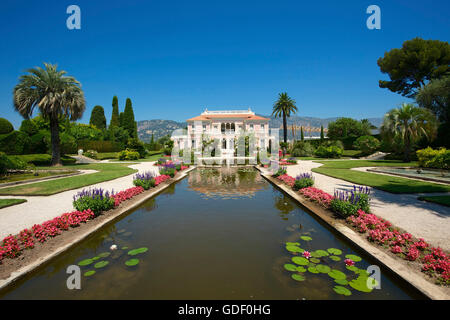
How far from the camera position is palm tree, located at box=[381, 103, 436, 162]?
706 inches

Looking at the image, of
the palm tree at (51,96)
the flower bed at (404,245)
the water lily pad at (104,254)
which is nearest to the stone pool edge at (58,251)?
the water lily pad at (104,254)

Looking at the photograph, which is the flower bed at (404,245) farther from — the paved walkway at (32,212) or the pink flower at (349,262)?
the paved walkway at (32,212)

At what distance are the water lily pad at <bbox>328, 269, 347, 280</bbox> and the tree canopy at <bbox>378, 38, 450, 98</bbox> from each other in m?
32.7

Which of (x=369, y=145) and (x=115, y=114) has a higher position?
(x=115, y=114)

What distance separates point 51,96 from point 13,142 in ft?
18.2

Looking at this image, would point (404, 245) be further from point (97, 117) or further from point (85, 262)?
point (97, 117)

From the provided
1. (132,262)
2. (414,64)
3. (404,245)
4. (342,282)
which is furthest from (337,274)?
(414,64)

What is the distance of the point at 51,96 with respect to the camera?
680 inches

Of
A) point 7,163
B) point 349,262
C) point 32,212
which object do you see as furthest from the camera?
point 7,163

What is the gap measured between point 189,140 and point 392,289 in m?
41.4

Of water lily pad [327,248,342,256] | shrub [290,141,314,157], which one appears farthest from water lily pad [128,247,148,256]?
shrub [290,141,314,157]

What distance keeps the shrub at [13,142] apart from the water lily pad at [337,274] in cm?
2470
